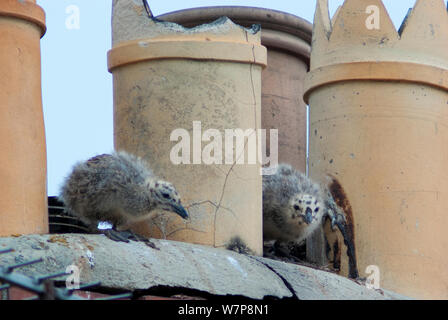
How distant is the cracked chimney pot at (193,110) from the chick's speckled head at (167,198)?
22 cm

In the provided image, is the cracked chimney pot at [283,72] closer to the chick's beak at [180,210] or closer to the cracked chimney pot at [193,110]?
the cracked chimney pot at [193,110]

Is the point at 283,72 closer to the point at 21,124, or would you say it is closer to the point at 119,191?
the point at 119,191

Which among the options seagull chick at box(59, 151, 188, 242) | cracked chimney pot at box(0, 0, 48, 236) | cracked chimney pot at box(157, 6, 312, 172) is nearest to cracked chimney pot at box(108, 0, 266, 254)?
seagull chick at box(59, 151, 188, 242)

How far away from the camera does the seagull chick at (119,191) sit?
767cm

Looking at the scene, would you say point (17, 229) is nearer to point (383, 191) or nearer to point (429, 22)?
point (383, 191)

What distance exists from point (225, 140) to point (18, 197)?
5.40 ft

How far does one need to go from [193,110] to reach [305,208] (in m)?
1.34

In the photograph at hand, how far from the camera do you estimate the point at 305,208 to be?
8625 millimetres

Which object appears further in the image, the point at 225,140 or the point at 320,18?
the point at 320,18

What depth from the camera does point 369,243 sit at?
849 centimetres

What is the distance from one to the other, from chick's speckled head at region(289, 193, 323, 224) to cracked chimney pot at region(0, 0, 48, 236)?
2.17m

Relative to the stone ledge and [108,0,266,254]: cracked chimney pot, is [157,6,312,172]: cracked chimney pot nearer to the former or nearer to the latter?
[108,0,266,254]: cracked chimney pot

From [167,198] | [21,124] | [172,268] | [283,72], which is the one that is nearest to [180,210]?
[167,198]
